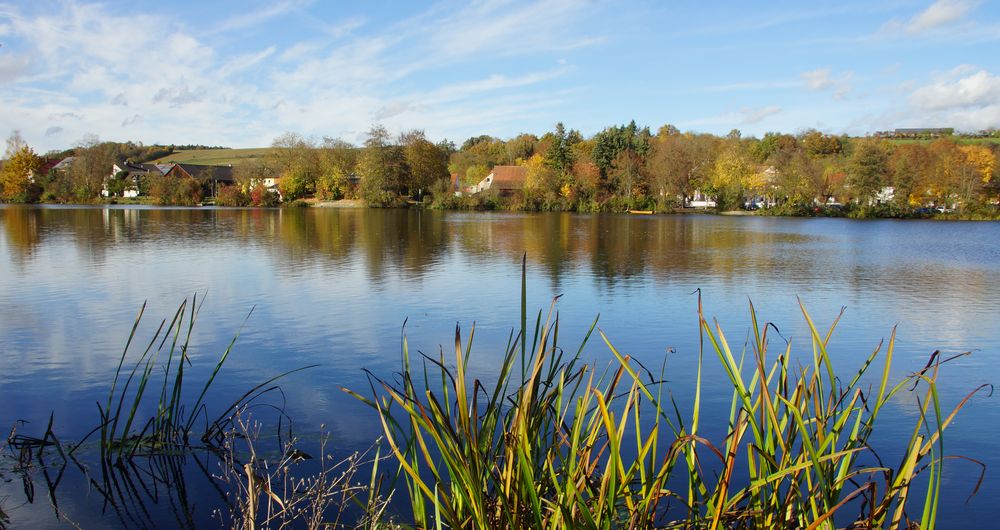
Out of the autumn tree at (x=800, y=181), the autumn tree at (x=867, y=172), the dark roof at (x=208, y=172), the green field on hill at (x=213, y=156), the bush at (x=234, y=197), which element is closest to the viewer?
the autumn tree at (x=867, y=172)

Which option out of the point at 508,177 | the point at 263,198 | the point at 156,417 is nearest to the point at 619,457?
the point at 156,417

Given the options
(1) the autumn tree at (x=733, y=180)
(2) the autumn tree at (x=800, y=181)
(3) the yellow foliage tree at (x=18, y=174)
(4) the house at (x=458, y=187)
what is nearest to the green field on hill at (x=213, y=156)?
(3) the yellow foliage tree at (x=18, y=174)

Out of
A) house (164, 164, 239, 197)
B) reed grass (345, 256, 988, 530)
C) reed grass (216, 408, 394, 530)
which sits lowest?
reed grass (216, 408, 394, 530)

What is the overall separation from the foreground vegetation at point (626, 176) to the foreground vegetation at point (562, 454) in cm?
5663

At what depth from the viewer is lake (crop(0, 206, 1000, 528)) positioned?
272 inches

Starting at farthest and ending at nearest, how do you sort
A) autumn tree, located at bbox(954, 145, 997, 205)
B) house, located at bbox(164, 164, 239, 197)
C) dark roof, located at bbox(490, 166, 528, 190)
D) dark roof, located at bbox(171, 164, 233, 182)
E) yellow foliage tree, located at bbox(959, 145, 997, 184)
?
dark roof, located at bbox(171, 164, 233, 182) → house, located at bbox(164, 164, 239, 197) → dark roof, located at bbox(490, 166, 528, 190) → yellow foliage tree, located at bbox(959, 145, 997, 184) → autumn tree, located at bbox(954, 145, 997, 205)

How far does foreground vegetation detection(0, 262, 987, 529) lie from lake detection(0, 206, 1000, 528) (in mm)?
359

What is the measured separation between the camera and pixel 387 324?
11094mm

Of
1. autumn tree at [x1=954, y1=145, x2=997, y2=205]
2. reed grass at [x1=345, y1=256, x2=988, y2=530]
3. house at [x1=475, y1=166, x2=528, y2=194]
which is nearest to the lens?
reed grass at [x1=345, y1=256, x2=988, y2=530]

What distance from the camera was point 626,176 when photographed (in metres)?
66.9

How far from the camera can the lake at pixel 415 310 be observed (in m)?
6.90

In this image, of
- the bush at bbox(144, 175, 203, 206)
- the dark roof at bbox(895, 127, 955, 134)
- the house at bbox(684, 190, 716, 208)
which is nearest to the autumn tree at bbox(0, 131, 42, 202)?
the bush at bbox(144, 175, 203, 206)

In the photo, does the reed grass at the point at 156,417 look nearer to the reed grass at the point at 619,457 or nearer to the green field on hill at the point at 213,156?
the reed grass at the point at 619,457

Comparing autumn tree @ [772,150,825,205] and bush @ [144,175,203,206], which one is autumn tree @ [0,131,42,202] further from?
autumn tree @ [772,150,825,205]
